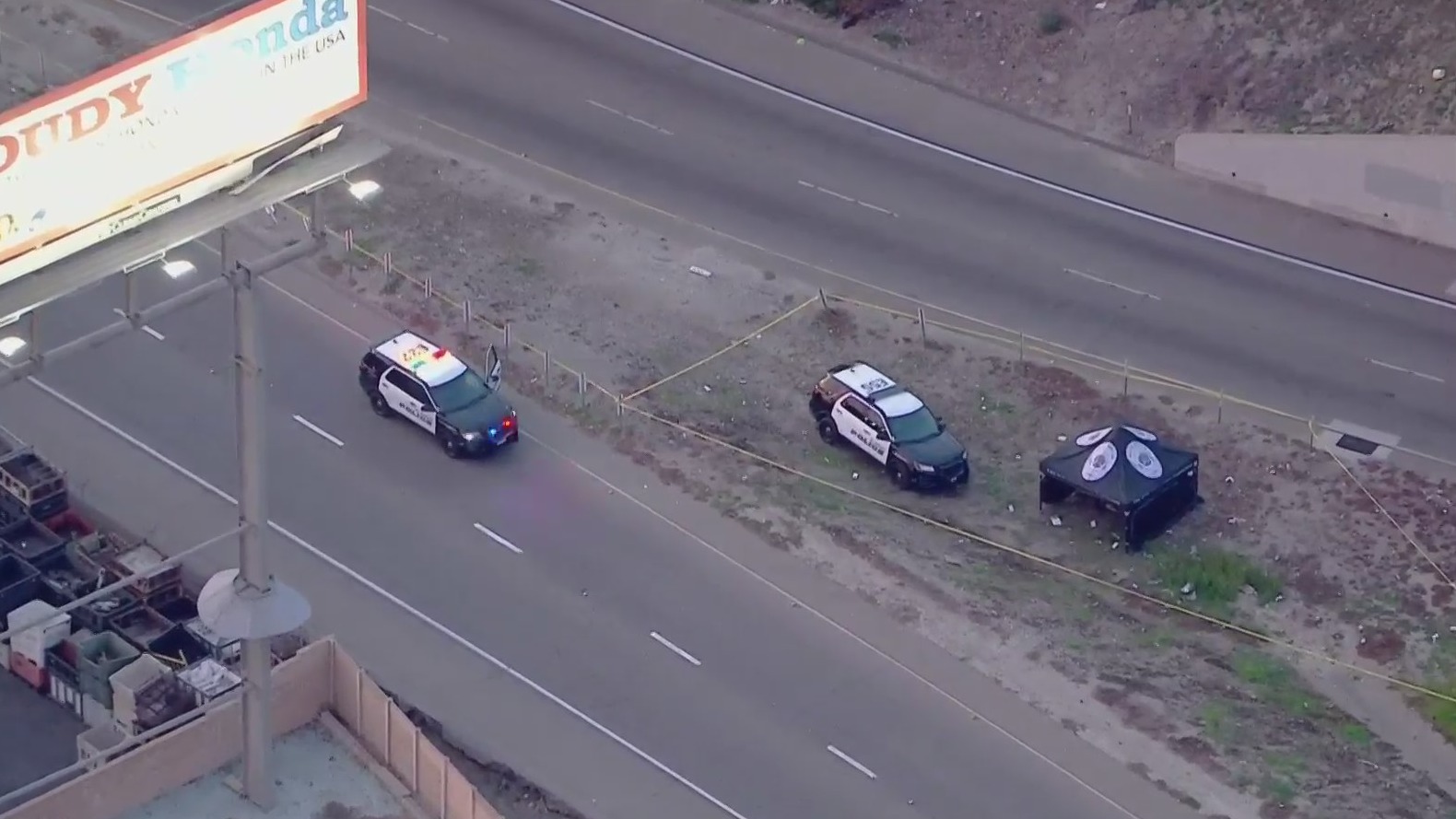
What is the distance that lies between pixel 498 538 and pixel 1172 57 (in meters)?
24.0

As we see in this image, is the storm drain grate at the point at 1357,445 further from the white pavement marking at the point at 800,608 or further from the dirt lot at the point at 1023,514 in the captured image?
the white pavement marking at the point at 800,608

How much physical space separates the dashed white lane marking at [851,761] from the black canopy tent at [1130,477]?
7.61m

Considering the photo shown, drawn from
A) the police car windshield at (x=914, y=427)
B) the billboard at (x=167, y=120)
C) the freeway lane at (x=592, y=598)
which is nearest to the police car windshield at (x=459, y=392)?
the freeway lane at (x=592, y=598)

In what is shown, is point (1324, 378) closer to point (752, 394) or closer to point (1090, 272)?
point (1090, 272)

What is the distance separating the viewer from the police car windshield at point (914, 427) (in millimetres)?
43250

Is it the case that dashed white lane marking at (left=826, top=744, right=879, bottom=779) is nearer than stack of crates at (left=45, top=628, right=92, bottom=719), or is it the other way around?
stack of crates at (left=45, top=628, right=92, bottom=719)

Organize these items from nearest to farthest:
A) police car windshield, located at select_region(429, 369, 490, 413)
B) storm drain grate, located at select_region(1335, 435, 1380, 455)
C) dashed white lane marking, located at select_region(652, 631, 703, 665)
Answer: dashed white lane marking, located at select_region(652, 631, 703, 665) → police car windshield, located at select_region(429, 369, 490, 413) → storm drain grate, located at select_region(1335, 435, 1380, 455)

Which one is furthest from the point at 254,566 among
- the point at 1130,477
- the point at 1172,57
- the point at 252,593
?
the point at 1172,57

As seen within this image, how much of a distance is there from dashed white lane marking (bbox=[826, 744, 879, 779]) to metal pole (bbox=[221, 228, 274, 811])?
1020 centimetres

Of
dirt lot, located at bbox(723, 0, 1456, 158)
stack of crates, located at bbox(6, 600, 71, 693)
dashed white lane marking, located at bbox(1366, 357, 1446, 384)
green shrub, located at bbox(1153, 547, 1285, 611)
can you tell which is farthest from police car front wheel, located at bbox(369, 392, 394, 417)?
dashed white lane marking, located at bbox(1366, 357, 1446, 384)

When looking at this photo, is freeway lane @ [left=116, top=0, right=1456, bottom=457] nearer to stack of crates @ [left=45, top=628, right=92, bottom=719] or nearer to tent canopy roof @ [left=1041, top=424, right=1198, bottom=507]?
tent canopy roof @ [left=1041, top=424, right=1198, bottom=507]

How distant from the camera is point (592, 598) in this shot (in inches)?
1587

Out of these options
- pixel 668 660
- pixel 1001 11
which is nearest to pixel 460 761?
pixel 668 660

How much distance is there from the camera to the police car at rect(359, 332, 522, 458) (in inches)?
1700
